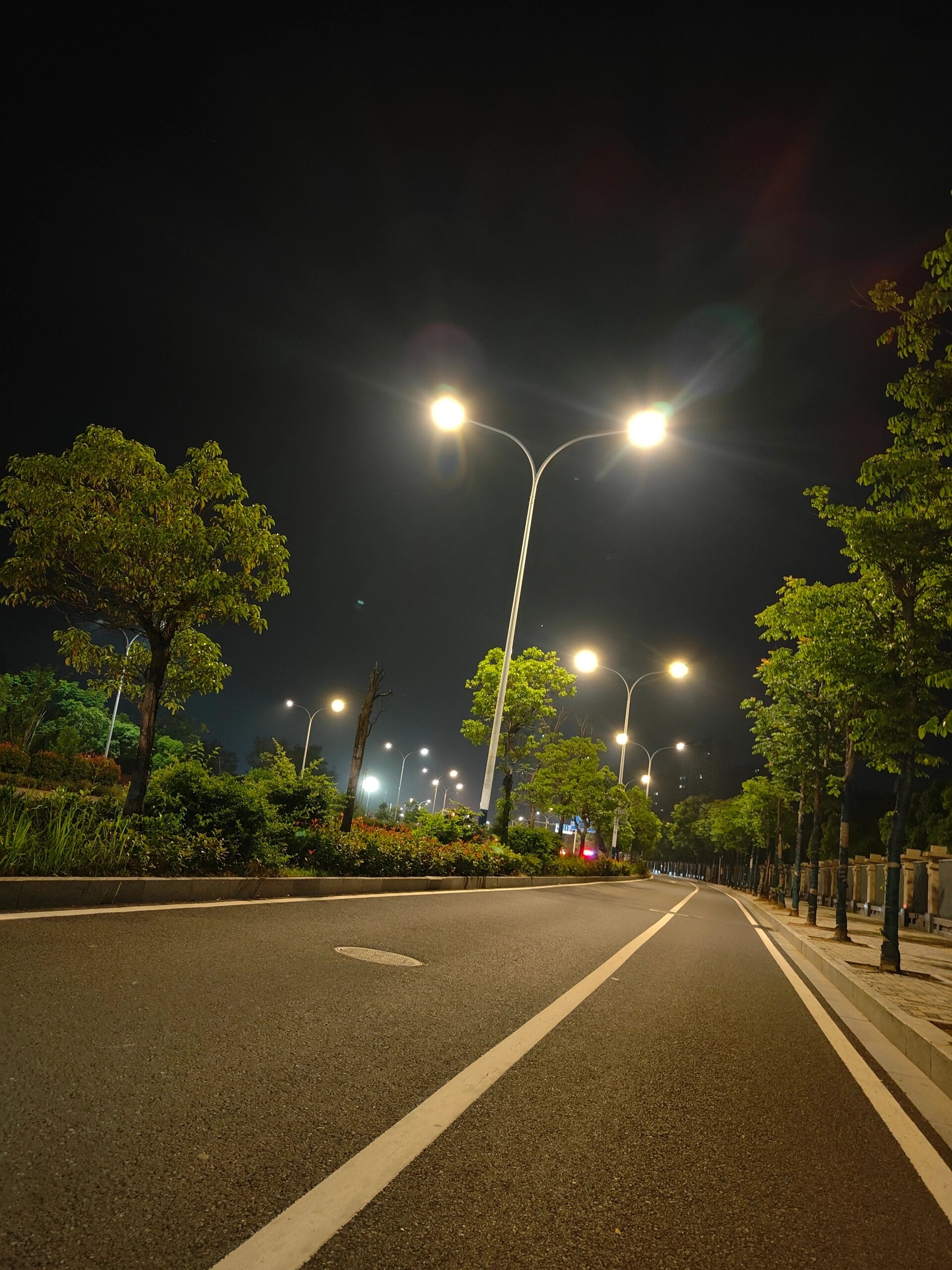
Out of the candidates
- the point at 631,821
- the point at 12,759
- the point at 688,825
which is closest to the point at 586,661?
the point at 12,759

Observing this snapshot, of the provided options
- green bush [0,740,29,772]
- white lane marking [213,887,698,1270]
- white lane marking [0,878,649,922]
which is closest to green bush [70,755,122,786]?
green bush [0,740,29,772]

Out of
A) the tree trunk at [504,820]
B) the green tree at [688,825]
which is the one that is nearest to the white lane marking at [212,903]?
the tree trunk at [504,820]

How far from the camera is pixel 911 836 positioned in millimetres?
42844

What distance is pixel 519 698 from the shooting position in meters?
31.2

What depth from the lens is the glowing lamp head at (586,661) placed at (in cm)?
2861

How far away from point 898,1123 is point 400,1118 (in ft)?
9.42

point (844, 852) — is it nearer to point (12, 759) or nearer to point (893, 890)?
point (893, 890)

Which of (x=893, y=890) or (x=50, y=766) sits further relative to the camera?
(x=50, y=766)

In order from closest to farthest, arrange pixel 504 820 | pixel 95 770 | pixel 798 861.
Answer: pixel 504 820 < pixel 798 861 < pixel 95 770

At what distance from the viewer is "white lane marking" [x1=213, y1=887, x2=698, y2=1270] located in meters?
1.94

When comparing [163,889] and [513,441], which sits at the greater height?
[513,441]

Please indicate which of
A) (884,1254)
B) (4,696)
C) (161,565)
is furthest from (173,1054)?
(4,696)

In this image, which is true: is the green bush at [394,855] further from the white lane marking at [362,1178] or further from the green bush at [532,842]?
the white lane marking at [362,1178]

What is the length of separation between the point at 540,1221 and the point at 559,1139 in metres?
0.71
